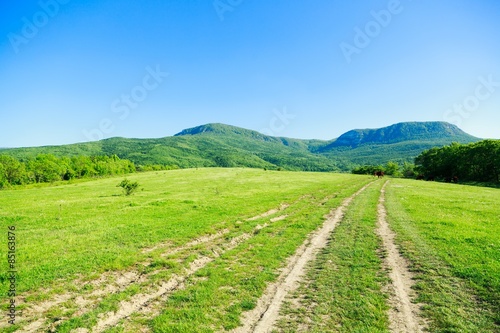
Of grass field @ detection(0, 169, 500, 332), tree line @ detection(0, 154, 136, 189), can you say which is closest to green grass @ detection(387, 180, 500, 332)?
grass field @ detection(0, 169, 500, 332)

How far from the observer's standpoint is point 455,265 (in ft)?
40.7

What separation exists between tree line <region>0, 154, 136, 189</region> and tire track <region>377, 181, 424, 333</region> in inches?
5272

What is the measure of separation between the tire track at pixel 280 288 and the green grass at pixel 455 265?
4.71 meters

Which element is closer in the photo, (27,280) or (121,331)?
(121,331)

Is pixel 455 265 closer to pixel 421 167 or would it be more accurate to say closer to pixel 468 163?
pixel 468 163

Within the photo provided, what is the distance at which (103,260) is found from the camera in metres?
13.5

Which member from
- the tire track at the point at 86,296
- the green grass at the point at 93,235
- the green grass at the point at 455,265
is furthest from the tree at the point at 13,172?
the green grass at the point at 455,265

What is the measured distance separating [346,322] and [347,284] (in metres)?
2.79


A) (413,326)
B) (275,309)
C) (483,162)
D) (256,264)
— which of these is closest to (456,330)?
(413,326)

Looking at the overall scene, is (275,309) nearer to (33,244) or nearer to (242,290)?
(242,290)

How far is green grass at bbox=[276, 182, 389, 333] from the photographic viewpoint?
8.08 m

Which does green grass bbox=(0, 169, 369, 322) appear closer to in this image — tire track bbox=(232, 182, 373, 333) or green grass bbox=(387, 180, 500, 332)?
tire track bbox=(232, 182, 373, 333)

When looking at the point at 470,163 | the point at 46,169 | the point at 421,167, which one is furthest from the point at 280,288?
the point at 46,169

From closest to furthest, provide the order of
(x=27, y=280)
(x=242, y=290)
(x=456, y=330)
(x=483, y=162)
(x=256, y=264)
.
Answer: (x=456, y=330), (x=242, y=290), (x=27, y=280), (x=256, y=264), (x=483, y=162)
